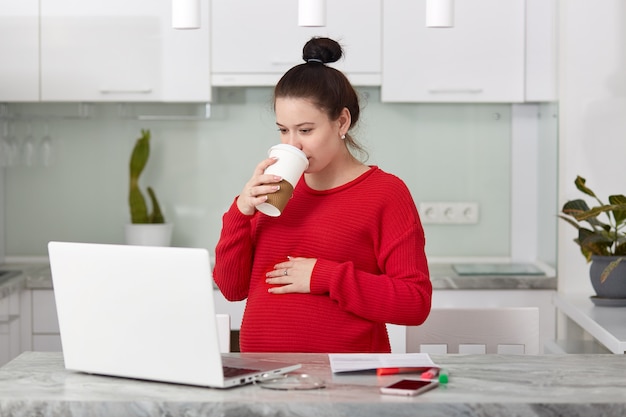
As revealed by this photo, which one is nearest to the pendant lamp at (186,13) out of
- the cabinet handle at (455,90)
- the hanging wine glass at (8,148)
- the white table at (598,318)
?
the white table at (598,318)

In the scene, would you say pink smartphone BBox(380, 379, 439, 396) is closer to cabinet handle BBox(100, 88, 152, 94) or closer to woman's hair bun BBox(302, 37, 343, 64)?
woman's hair bun BBox(302, 37, 343, 64)

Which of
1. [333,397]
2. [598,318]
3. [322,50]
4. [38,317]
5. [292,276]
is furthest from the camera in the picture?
[38,317]

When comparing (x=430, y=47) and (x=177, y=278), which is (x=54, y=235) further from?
(x=177, y=278)

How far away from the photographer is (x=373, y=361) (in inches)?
67.2

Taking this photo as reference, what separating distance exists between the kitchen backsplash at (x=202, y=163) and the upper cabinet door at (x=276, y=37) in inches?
13.6

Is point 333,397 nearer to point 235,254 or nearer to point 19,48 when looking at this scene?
point 235,254

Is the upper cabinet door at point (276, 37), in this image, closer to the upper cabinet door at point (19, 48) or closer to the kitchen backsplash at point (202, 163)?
the kitchen backsplash at point (202, 163)

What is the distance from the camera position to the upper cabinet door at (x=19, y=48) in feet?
11.5

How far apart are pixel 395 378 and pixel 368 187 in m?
0.50

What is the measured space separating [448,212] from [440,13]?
6.53ft

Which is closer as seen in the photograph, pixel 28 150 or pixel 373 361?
pixel 373 361

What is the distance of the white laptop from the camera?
1.52 meters

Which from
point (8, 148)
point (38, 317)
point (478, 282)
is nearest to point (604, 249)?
point (478, 282)

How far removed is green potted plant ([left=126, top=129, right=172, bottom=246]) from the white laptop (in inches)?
80.8
